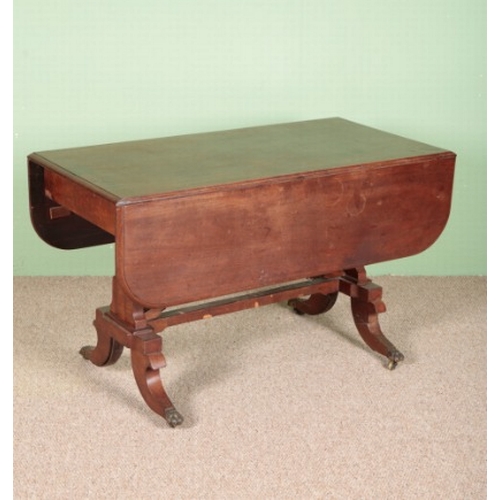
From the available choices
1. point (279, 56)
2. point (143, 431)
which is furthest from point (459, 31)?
point (143, 431)

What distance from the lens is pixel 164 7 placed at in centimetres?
427

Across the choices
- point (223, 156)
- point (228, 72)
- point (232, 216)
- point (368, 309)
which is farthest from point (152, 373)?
point (228, 72)

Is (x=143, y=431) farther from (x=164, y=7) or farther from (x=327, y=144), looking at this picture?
(x=164, y=7)

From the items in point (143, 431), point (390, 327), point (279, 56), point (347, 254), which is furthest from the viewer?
point (279, 56)

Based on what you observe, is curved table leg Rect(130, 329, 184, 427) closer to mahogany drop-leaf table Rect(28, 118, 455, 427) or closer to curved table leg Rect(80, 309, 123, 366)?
mahogany drop-leaf table Rect(28, 118, 455, 427)

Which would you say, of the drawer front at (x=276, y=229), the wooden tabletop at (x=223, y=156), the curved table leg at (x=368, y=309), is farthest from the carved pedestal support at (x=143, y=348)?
the curved table leg at (x=368, y=309)

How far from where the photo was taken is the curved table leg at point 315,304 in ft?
13.5

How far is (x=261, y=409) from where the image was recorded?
3.49 metres

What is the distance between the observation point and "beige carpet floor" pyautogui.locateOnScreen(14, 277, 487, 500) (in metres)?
3.08

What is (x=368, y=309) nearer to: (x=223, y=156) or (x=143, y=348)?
(x=223, y=156)

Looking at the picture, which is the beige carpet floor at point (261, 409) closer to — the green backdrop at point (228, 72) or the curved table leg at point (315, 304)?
the curved table leg at point (315, 304)

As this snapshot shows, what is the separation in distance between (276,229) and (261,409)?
54cm

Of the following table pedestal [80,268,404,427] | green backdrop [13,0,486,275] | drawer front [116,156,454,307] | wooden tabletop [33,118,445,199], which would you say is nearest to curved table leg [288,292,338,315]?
table pedestal [80,268,404,427]

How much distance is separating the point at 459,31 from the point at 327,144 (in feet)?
3.44
